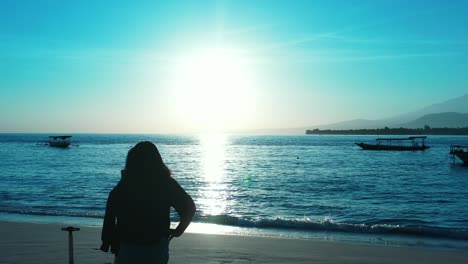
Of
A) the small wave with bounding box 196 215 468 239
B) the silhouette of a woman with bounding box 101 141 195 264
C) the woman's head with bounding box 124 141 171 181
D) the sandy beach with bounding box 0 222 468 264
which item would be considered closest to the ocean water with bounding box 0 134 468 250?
the small wave with bounding box 196 215 468 239

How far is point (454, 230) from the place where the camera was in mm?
15719

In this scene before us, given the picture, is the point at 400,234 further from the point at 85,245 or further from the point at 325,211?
the point at 85,245

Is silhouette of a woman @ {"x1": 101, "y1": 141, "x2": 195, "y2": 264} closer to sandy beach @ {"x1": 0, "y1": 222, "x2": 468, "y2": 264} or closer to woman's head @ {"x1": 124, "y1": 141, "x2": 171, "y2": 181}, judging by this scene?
woman's head @ {"x1": 124, "y1": 141, "x2": 171, "y2": 181}

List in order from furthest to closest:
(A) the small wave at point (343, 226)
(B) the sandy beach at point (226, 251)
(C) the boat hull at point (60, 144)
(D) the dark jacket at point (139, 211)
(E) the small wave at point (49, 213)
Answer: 1. (C) the boat hull at point (60, 144)
2. (E) the small wave at point (49, 213)
3. (A) the small wave at point (343, 226)
4. (B) the sandy beach at point (226, 251)
5. (D) the dark jacket at point (139, 211)

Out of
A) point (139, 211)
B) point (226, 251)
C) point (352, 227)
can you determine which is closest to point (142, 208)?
point (139, 211)

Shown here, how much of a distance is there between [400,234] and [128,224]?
13.0 meters

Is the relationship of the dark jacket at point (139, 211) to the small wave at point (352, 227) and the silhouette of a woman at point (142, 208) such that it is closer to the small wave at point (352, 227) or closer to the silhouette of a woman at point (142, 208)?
the silhouette of a woman at point (142, 208)

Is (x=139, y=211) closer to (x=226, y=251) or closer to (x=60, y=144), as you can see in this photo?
(x=226, y=251)

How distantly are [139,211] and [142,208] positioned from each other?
4 cm


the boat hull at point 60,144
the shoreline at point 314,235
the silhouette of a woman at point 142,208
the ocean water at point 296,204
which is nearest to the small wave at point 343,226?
the ocean water at point 296,204

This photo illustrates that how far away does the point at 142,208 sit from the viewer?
4.25 m

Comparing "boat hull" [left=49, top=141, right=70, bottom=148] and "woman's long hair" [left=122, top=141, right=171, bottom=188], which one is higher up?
"woman's long hair" [left=122, top=141, right=171, bottom=188]

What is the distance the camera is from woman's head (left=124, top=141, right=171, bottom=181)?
4289 millimetres

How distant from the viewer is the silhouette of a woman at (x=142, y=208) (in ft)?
14.0
